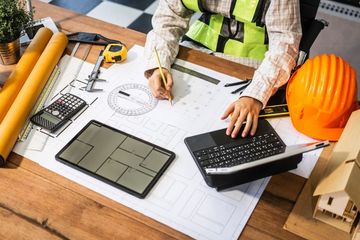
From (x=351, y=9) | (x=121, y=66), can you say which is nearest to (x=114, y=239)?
(x=121, y=66)

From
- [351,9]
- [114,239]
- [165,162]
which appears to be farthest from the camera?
[351,9]

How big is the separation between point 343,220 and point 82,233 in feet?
1.69

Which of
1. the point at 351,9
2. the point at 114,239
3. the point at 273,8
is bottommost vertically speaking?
the point at 351,9

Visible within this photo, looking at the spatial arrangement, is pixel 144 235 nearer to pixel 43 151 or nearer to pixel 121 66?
pixel 43 151

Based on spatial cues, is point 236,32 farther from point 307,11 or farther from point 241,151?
point 241,151

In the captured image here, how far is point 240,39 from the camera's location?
138 centimetres

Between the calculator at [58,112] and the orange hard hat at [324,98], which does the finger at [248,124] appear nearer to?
the orange hard hat at [324,98]

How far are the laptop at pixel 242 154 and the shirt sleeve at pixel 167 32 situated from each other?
12.7 inches

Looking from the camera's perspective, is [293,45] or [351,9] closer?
[293,45]

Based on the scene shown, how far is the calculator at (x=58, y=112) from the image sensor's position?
1024 millimetres

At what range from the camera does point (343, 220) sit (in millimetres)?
835

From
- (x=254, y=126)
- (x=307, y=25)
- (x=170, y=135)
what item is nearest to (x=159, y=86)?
(x=170, y=135)

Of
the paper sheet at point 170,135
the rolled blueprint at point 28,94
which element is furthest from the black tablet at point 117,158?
the rolled blueprint at point 28,94

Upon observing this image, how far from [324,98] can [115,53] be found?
1.94 feet
